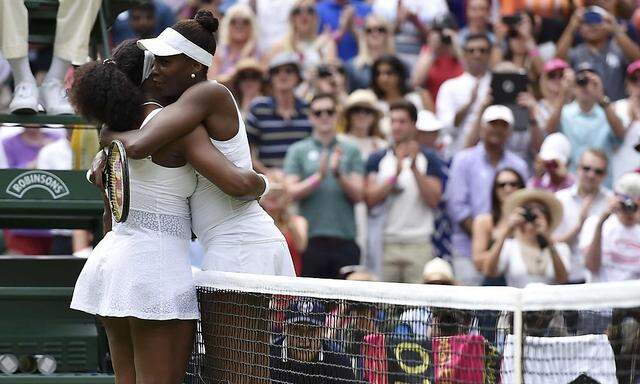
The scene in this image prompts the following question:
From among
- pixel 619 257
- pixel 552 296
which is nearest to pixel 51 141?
pixel 619 257

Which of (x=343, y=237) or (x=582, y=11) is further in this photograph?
(x=582, y=11)

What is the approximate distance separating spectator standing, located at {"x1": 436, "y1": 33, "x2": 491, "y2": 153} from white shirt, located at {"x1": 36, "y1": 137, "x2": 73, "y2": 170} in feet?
12.2

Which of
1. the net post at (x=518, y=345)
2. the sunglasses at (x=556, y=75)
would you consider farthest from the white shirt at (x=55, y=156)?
the net post at (x=518, y=345)

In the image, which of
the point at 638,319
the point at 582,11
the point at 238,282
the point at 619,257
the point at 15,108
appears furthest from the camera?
the point at 582,11

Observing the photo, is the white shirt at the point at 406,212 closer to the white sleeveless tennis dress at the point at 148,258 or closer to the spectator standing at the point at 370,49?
the spectator standing at the point at 370,49

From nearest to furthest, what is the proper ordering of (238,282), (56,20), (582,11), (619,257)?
(238,282) → (56,20) → (619,257) → (582,11)

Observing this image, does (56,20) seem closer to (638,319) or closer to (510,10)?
(638,319)

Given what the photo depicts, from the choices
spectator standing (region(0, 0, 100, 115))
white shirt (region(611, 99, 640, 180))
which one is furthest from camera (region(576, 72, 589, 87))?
spectator standing (region(0, 0, 100, 115))

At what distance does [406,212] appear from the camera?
1161 centimetres

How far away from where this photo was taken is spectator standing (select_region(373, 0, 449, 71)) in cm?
1405

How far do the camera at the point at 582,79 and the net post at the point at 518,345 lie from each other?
331 inches

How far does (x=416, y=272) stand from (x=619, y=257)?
5.34 ft

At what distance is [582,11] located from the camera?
14219 mm

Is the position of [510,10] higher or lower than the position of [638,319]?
higher
